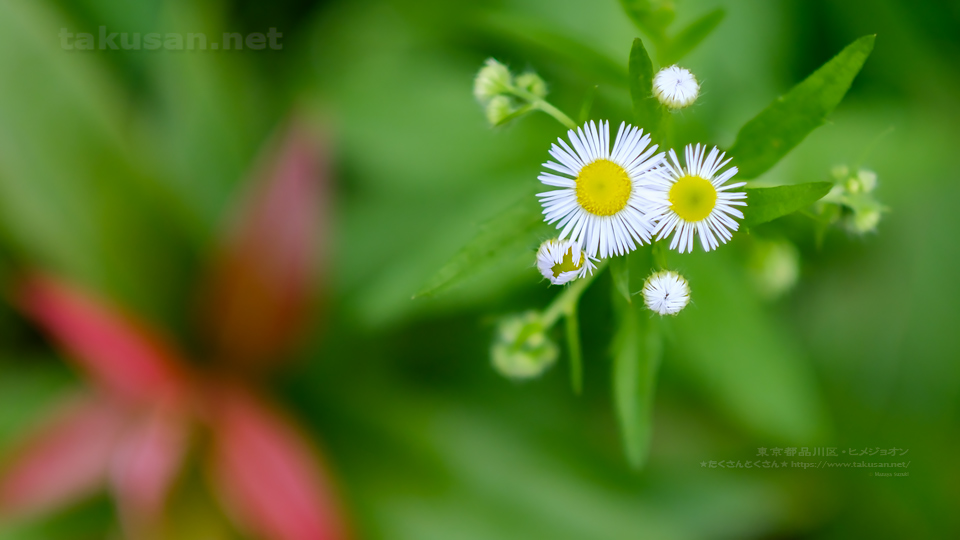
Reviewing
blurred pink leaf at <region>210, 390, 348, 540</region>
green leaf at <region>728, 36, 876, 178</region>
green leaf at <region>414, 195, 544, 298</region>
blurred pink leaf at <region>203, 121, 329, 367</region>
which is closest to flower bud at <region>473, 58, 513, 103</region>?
green leaf at <region>414, 195, 544, 298</region>

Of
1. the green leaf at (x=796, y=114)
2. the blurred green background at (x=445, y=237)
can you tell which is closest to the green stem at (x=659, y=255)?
the green leaf at (x=796, y=114)

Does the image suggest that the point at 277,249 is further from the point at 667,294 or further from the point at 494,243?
the point at 667,294

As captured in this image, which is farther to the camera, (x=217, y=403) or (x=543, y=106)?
(x=217, y=403)

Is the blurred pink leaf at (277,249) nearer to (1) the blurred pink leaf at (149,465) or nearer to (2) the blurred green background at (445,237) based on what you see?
(2) the blurred green background at (445,237)

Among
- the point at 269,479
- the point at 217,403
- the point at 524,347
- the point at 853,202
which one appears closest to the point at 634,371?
the point at 524,347

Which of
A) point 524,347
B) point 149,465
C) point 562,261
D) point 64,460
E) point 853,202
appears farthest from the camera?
point 64,460

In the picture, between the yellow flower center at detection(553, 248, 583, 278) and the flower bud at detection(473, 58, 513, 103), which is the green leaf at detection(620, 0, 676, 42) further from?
the yellow flower center at detection(553, 248, 583, 278)

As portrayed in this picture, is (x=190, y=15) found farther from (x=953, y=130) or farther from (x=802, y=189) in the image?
(x=953, y=130)
